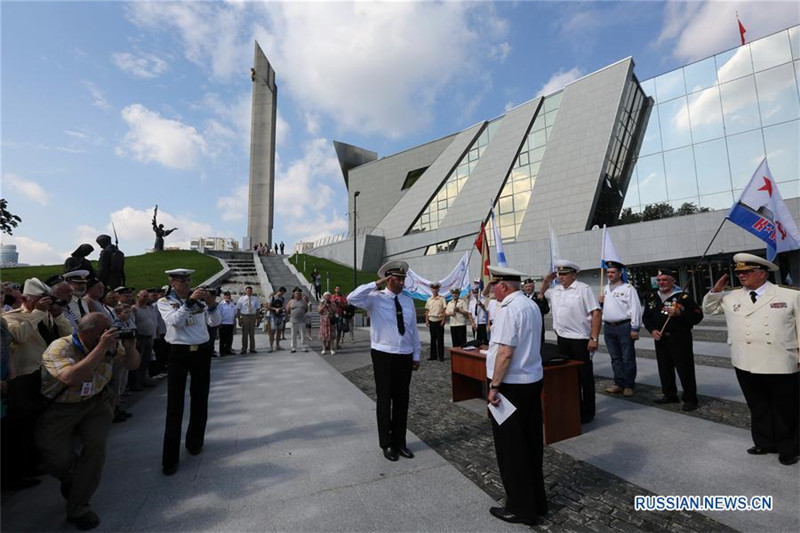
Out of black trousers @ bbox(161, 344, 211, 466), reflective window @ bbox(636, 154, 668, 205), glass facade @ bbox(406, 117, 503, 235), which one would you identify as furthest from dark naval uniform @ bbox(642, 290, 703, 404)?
glass facade @ bbox(406, 117, 503, 235)

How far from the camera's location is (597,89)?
30672mm

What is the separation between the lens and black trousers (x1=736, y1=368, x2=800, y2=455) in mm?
3584

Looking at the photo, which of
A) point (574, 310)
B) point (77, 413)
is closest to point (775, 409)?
point (574, 310)

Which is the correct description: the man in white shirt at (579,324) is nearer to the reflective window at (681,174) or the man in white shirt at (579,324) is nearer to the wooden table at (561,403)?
the wooden table at (561,403)

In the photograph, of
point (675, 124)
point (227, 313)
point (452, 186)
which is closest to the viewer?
point (227, 313)

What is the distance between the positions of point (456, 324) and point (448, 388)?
3194 millimetres

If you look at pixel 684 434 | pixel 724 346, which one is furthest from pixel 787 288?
pixel 724 346

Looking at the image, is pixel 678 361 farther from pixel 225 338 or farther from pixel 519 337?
pixel 225 338

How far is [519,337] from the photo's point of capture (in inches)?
112

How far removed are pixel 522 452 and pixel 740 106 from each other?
33297 mm

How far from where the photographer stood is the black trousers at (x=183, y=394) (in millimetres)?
3824

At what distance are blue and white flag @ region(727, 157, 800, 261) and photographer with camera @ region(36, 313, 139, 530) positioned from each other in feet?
24.4

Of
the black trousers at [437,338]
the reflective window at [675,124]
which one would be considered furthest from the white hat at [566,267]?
the reflective window at [675,124]

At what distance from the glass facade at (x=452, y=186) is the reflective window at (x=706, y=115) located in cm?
1645
